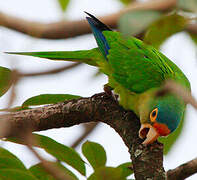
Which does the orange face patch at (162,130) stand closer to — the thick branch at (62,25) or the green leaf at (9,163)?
the green leaf at (9,163)

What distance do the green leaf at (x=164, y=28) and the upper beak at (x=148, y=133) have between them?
1.22 m

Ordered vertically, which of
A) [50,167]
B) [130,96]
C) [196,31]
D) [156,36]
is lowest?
[50,167]

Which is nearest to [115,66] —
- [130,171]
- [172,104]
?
[172,104]

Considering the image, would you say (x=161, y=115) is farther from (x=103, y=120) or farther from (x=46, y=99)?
(x=46, y=99)

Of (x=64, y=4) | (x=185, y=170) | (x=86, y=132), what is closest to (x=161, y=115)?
(x=86, y=132)

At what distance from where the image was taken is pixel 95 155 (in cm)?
185

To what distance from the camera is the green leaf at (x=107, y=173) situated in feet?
4.13

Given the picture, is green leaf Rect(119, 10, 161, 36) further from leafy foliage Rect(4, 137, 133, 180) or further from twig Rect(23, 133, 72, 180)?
leafy foliage Rect(4, 137, 133, 180)

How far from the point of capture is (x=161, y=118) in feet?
8.36

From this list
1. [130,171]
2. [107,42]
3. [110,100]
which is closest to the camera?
[130,171]

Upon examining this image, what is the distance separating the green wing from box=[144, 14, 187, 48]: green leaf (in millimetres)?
1957

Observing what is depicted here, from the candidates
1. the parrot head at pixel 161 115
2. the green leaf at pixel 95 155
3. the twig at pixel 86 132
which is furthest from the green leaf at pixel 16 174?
the parrot head at pixel 161 115

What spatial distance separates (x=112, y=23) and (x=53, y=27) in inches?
10.1

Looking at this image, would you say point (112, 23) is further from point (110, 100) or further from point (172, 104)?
point (172, 104)
